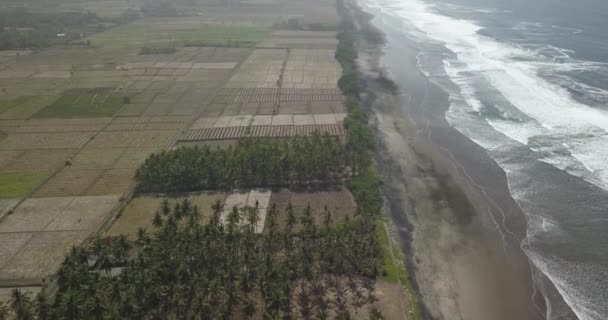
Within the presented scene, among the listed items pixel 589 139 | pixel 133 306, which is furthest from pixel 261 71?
pixel 133 306

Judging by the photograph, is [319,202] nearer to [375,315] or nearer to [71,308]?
[375,315]

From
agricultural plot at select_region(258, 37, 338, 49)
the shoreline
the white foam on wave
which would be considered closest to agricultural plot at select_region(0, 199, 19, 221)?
the shoreline

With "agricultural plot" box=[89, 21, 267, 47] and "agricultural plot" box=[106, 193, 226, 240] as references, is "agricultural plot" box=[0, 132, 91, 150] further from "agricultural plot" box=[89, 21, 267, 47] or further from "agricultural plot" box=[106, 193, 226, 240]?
"agricultural plot" box=[89, 21, 267, 47]

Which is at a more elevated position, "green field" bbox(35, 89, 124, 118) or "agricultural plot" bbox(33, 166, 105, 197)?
"green field" bbox(35, 89, 124, 118)

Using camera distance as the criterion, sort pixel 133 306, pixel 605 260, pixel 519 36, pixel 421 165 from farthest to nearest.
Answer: pixel 519 36
pixel 421 165
pixel 605 260
pixel 133 306

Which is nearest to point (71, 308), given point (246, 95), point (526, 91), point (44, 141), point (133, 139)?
point (133, 139)

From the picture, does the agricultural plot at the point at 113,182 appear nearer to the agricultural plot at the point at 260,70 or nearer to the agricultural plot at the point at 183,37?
the agricultural plot at the point at 260,70

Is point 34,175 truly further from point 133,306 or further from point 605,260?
point 605,260

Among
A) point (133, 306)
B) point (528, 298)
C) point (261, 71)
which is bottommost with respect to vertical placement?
point (528, 298)
